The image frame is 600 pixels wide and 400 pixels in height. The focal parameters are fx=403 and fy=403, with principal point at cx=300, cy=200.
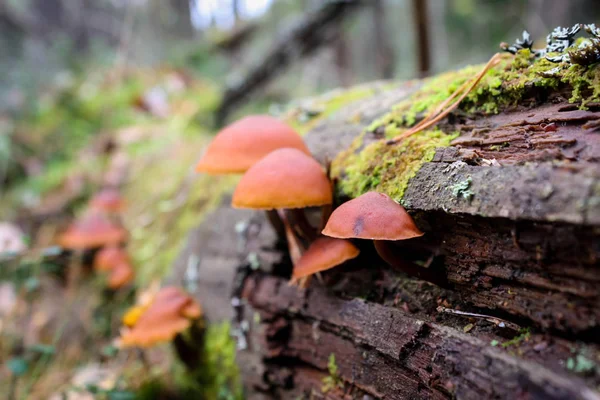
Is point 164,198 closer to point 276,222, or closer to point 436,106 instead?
point 276,222

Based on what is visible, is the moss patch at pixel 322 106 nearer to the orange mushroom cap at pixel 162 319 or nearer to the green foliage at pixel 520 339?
the orange mushroom cap at pixel 162 319

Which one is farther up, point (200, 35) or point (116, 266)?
point (200, 35)

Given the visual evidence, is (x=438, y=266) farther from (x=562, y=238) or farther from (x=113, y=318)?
(x=113, y=318)

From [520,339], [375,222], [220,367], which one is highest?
[375,222]

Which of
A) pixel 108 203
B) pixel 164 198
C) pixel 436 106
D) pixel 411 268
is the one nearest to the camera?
pixel 411 268

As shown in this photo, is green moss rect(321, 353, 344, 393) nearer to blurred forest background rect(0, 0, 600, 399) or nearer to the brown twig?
blurred forest background rect(0, 0, 600, 399)

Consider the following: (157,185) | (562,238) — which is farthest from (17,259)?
(562,238)

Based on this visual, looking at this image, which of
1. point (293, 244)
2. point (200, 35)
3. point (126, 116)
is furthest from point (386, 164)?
point (200, 35)

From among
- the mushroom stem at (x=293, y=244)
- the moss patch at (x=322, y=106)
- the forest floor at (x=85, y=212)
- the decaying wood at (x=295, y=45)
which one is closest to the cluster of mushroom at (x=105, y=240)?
the forest floor at (x=85, y=212)
